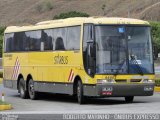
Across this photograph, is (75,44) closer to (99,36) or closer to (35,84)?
(99,36)

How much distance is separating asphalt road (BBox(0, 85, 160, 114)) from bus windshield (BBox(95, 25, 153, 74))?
4.19 ft

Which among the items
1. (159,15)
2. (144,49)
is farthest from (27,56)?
(159,15)

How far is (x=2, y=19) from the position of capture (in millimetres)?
132750

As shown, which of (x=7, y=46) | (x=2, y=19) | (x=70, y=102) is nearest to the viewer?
(x=70, y=102)

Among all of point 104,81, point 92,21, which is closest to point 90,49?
point 92,21

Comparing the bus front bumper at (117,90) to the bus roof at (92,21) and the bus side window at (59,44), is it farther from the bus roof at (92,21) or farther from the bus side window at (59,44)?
the bus side window at (59,44)

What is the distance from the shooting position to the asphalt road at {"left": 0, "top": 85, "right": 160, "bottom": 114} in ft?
68.7

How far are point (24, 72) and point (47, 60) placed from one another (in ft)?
8.17

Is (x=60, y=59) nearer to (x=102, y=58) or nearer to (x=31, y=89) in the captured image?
(x=102, y=58)

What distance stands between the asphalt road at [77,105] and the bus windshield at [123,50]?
128 cm

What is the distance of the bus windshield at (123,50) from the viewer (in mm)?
23234

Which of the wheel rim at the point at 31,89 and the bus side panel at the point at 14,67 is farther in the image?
the bus side panel at the point at 14,67

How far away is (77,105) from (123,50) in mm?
2603

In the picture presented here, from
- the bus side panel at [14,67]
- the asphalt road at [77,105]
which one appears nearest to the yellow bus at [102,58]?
the asphalt road at [77,105]
